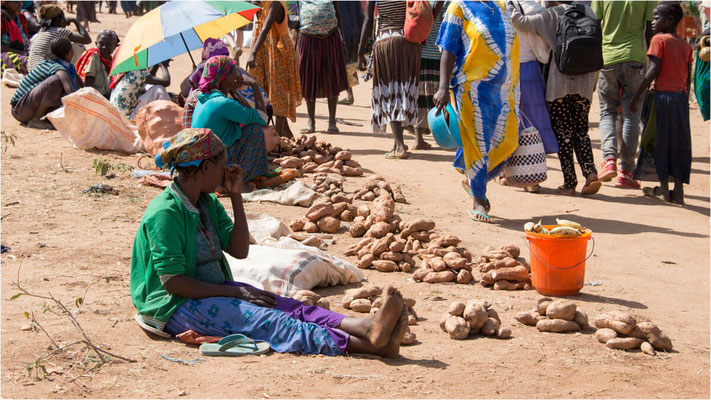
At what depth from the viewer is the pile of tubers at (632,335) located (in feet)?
12.5

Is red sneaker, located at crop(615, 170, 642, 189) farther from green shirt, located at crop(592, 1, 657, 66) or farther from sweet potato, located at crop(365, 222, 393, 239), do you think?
sweet potato, located at crop(365, 222, 393, 239)

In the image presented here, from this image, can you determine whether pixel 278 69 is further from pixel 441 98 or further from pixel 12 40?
pixel 12 40

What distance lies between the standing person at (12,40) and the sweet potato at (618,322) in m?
11.1

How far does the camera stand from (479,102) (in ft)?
21.5

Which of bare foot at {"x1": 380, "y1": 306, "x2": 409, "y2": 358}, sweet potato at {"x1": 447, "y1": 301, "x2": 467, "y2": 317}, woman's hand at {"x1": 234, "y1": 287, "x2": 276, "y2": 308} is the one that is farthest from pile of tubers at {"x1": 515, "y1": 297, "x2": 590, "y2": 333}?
woman's hand at {"x1": 234, "y1": 287, "x2": 276, "y2": 308}

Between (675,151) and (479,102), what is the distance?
2680 mm

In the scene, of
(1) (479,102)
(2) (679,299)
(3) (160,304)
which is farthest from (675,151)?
(3) (160,304)

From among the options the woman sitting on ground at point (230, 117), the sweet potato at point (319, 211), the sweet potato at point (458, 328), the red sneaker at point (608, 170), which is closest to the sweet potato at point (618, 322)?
the sweet potato at point (458, 328)

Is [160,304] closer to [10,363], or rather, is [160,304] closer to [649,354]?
[10,363]

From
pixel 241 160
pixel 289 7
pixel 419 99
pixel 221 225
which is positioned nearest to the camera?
pixel 221 225

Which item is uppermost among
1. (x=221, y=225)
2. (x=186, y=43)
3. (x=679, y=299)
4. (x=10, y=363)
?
(x=186, y=43)

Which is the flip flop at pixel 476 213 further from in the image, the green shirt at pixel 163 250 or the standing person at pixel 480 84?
the green shirt at pixel 163 250

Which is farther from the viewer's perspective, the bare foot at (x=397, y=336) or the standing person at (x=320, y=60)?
the standing person at (x=320, y=60)

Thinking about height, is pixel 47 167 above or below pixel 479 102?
below
